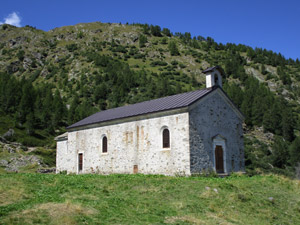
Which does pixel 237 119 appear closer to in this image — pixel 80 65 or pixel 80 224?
pixel 80 224

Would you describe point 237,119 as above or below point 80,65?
below

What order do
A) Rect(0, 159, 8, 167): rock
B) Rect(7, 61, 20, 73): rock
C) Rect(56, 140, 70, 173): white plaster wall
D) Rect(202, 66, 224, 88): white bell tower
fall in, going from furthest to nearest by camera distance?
Rect(7, 61, 20, 73): rock, Rect(0, 159, 8, 167): rock, Rect(56, 140, 70, 173): white plaster wall, Rect(202, 66, 224, 88): white bell tower

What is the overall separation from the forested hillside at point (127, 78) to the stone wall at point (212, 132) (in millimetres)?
5527

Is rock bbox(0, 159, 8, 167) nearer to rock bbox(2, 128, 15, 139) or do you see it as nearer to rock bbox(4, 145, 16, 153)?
rock bbox(4, 145, 16, 153)

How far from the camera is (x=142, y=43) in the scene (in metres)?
110

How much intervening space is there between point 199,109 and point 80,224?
13.7 m

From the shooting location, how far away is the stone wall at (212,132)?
1892 cm

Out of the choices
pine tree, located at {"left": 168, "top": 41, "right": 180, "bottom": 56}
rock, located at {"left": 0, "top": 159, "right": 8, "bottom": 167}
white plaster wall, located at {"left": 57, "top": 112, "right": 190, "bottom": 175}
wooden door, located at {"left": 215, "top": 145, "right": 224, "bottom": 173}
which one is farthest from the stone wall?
pine tree, located at {"left": 168, "top": 41, "right": 180, "bottom": 56}

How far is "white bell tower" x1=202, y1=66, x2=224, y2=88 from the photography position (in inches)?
862

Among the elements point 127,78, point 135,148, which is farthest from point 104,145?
point 127,78

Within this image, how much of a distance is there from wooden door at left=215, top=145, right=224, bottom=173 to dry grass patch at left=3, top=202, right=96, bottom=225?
43.5 feet

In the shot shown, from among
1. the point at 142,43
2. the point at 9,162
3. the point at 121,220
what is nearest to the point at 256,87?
the point at 142,43

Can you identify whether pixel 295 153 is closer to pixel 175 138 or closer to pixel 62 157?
pixel 175 138

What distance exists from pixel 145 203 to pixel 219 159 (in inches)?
452
